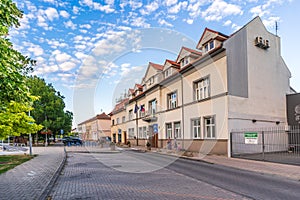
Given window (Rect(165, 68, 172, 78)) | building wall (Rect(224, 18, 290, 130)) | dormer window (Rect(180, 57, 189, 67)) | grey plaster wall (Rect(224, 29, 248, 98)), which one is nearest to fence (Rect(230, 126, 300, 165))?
building wall (Rect(224, 18, 290, 130))

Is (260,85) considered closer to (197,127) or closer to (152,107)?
(197,127)

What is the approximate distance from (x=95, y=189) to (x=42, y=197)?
5.78 ft

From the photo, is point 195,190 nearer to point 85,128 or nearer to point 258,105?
point 258,105

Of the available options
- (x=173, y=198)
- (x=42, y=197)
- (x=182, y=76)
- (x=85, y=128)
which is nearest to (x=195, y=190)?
(x=173, y=198)

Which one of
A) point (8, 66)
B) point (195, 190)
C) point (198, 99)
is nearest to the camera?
point (8, 66)

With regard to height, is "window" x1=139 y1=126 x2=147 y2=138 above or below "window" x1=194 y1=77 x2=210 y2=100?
below

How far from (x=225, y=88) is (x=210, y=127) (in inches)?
161

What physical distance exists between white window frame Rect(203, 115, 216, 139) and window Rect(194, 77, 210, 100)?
216cm

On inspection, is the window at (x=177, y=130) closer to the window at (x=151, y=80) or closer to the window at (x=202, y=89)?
the window at (x=202, y=89)

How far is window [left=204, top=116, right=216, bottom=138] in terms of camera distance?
20.8 metres

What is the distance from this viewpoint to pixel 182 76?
2577 centimetres

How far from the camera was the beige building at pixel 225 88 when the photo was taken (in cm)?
1944

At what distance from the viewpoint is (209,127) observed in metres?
21.4

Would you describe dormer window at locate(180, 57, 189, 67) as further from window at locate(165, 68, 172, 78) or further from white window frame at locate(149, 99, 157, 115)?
white window frame at locate(149, 99, 157, 115)
